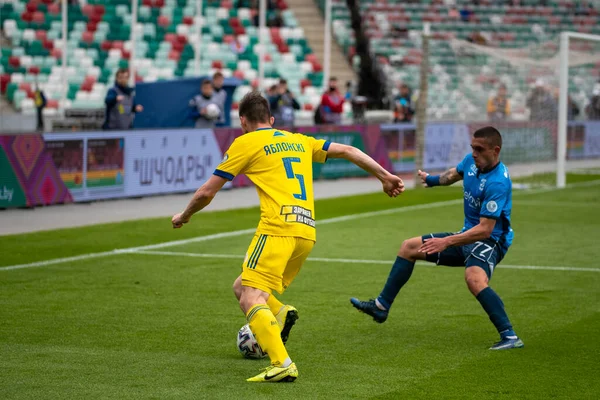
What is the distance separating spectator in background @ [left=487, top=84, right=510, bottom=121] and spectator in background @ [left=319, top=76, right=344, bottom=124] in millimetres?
3746

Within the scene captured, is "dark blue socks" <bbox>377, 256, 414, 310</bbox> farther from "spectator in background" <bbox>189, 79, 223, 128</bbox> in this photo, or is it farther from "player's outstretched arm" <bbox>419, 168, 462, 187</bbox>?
"spectator in background" <bbox>189, 79, 223, 128</bbox>

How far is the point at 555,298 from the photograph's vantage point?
10.7 m

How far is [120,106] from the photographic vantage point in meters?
20.3

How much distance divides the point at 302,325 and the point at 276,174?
2228mm

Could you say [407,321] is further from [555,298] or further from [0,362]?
[0,362]

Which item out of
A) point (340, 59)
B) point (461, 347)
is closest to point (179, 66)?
point (340, 59)

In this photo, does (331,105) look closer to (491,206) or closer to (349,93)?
(349,93)

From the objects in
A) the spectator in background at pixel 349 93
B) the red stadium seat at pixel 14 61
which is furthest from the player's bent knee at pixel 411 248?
the spectator in background at pixel 349 93

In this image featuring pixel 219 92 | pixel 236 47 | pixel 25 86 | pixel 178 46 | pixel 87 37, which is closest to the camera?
pixel 219 92

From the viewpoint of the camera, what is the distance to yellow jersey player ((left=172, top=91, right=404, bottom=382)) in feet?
23.7

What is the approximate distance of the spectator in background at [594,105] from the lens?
31.8 m

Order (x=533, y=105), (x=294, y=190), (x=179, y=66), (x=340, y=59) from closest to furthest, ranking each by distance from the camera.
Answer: (x=294, y=190), (x=533, y=105), (x=179, y=66), (x=340, y=59)

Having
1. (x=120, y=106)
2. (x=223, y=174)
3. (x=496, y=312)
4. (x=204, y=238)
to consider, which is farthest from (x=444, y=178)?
(x=120, y=106)

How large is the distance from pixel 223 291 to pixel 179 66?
25.5 meters
